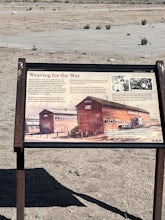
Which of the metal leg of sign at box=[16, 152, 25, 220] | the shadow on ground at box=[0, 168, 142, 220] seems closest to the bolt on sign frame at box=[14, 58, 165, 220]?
the metal leg of sign at box=[16, 152, 25, 220]

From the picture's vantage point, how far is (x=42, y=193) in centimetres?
691

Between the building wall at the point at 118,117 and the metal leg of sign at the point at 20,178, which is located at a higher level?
the building wall at the point at 118,117

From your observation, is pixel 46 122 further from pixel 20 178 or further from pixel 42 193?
pixel 42 193

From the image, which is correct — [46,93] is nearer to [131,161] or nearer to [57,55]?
[131,161]

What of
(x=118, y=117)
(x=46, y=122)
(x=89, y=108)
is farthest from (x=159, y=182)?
(x=46, y=122)

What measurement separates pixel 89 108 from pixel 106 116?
0.55 ft

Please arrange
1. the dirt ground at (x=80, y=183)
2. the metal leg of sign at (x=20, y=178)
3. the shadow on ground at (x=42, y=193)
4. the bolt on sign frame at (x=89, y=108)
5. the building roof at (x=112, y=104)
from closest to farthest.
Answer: the bolt on sign frame at (x=89, y=108) → the metal leg of sign at (x=20, y=178) → the building roof at (x=112, y=104) → the dirt ground at (x=80, y=183) → the shadow on ground at (x=42, y=193)

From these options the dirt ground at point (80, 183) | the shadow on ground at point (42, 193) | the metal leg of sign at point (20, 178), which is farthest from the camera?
the shadow on ground at point (42, 193)

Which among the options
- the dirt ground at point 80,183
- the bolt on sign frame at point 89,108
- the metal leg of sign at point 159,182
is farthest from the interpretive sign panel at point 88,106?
the dirt ground at point 80,183

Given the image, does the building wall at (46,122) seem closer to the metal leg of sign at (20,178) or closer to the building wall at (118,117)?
the metal leg of sign at (20,178)

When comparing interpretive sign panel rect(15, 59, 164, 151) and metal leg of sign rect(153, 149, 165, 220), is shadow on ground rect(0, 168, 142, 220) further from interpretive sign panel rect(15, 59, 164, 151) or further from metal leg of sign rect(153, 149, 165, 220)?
interpretive sign panel rect(15, 59, 164, 151)

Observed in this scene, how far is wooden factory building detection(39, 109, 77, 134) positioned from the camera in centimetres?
548

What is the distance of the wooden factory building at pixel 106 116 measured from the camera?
5555mm

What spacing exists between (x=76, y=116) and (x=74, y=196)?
152cm
